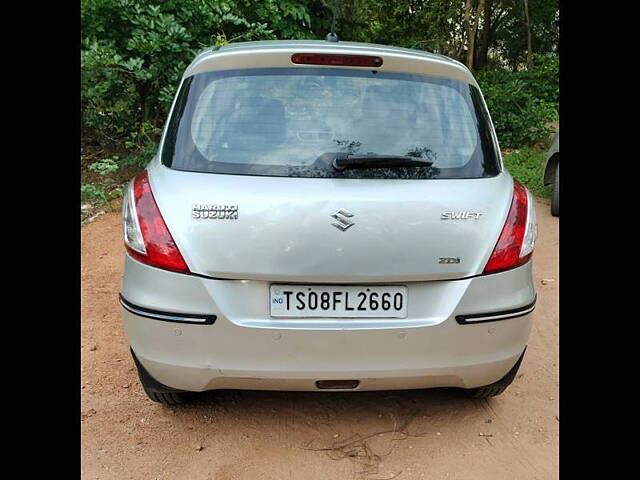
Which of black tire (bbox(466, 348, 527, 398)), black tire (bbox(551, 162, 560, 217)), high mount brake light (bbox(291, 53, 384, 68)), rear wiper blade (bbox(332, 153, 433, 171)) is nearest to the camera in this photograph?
rear wiper blade (bbox(332, 153, 433, 171))

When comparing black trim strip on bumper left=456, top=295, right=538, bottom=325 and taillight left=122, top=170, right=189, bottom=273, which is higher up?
taillight left=122, top=170, right=189, bottom=273

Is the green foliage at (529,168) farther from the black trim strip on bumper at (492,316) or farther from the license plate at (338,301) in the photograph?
the license plate at (338,301)

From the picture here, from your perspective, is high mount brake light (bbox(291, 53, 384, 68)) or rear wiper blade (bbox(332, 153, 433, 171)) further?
high mount brake light (bbox(291, 53, 384, 68))

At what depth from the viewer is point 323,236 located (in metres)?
2.06

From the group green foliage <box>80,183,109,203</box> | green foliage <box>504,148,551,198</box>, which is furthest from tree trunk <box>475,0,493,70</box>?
green foliage <box>80,183,109,203</box>

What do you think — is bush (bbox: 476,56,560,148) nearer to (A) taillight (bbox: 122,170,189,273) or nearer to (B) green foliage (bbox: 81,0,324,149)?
(B) green foliage (bbox: 81,0,324,149)

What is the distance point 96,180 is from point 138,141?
2.51 feet

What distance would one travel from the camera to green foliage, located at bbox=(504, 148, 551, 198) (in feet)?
24.6

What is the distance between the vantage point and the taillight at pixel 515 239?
2197mm

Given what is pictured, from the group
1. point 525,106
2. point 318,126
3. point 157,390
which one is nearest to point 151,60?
point 318,126

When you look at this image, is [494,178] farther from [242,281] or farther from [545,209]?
[545,209]

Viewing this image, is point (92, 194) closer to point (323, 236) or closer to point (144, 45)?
point (144, 45)

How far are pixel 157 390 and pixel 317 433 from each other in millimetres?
755

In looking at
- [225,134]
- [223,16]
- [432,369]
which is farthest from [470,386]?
[223,16]
